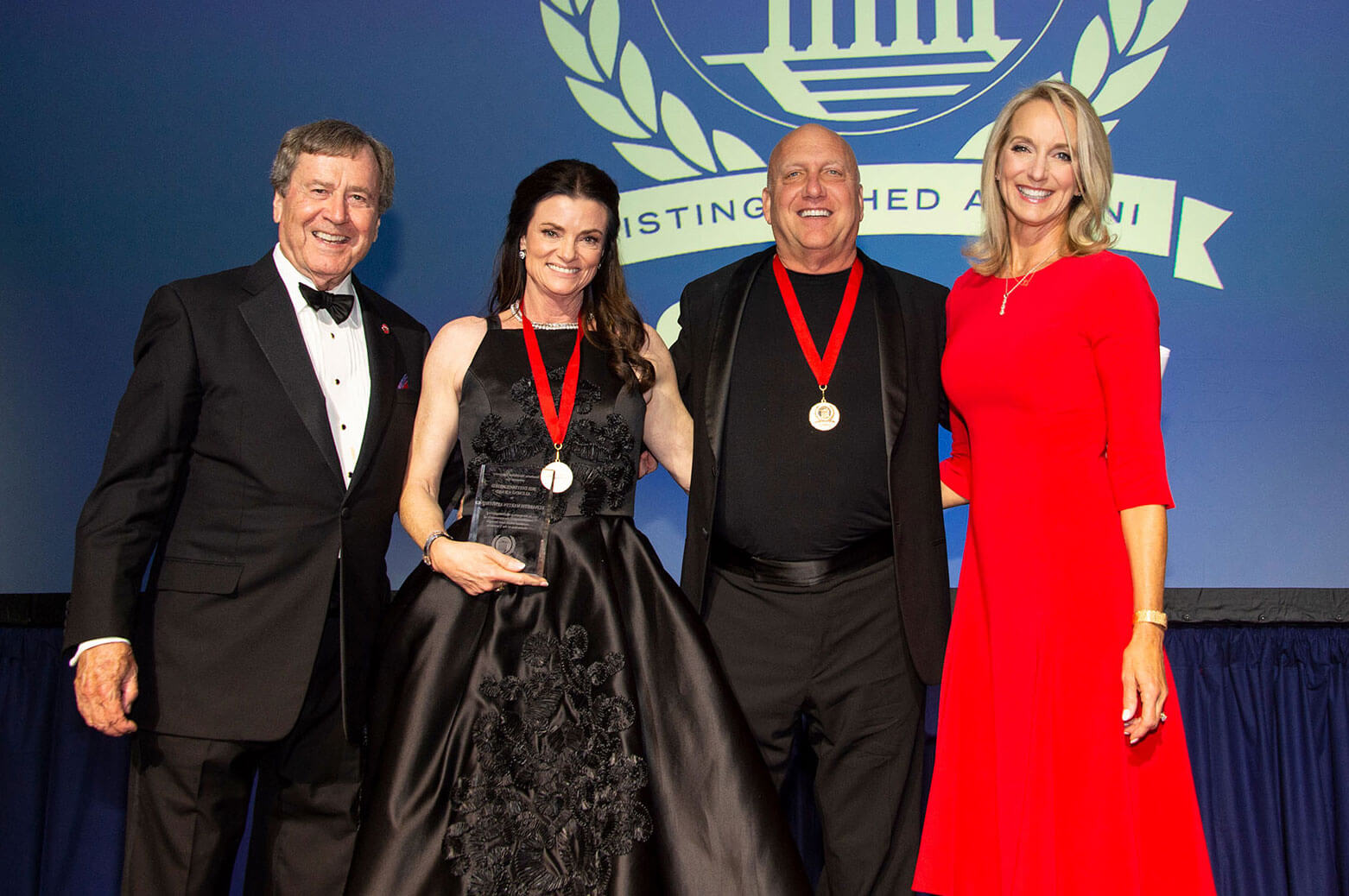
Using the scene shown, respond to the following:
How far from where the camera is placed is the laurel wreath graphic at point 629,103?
3.51 metres

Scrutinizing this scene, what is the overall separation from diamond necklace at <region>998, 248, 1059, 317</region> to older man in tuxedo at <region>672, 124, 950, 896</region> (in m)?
0.22

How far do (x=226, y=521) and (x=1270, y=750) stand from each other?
9.45 ft

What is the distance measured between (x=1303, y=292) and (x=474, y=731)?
2794mm

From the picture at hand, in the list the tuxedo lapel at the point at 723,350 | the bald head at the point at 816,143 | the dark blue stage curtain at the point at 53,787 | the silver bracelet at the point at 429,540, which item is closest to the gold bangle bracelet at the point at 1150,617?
the tuxedo lapel at the point at 723,350

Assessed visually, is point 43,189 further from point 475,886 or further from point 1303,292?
point 1303,292

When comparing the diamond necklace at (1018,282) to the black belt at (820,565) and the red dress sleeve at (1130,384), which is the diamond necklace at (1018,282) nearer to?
the red dress sleeve at (1130,384)

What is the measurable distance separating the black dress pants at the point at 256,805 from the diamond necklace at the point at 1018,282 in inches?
60.0

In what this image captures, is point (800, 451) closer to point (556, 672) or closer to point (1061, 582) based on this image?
point (1061, 582)

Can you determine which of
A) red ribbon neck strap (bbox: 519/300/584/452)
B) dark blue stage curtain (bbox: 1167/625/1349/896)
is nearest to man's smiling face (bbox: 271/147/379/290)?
red ribbon neck strap (bbox: 519/300/584/452)

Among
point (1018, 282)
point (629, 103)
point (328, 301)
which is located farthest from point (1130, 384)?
point (629, 103)

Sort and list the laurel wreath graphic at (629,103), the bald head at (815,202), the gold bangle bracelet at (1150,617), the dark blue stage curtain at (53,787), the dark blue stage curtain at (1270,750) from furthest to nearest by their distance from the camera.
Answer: the laurel wreath graphic at (629,103)
the dark blue stage curtain at (53,787)
the dark blue stage curtain at (1270,750)
the bald head at (815,202)
the gold bangle bracelet at (1150,617)

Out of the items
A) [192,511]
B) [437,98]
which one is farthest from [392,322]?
[437,98]

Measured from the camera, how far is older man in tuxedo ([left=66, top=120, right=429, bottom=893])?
6.88ft

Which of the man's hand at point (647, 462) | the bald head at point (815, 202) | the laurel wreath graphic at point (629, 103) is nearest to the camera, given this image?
the bald head at point (815, 202)
